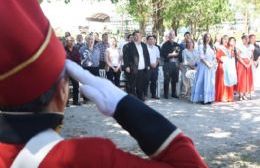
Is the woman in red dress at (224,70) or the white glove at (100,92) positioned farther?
the woman in red dress at (224,70)

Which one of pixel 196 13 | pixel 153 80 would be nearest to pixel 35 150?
pixel 153 80

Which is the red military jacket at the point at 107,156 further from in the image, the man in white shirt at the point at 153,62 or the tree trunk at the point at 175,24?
the tree trunk at the point at 175,24

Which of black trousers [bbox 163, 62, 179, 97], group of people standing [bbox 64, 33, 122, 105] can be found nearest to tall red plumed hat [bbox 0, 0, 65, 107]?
group of people standing [bbox 64, 33, 122, 105]

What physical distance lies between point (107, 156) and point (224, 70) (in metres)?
11.9

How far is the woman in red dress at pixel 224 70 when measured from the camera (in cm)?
1277

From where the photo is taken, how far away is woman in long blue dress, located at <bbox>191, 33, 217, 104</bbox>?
1241 cm

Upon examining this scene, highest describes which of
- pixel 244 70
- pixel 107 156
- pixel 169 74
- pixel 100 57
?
pixel 107 156

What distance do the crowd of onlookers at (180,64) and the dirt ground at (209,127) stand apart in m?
0.45

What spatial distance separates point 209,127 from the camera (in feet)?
31.3

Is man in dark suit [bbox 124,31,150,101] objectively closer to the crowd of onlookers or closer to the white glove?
the crowd of onlookers

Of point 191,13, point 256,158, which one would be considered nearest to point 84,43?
point 256,158

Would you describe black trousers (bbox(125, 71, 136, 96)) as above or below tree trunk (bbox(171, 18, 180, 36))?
below

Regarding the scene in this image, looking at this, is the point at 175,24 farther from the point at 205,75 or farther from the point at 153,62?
the point at 205,75

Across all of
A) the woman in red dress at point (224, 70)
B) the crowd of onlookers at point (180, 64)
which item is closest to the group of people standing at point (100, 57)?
the crowd of onlookers at point (180, 64)
